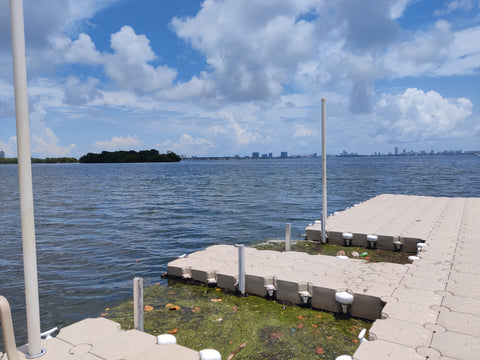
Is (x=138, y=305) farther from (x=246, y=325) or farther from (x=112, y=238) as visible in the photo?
(x=112, y=238)

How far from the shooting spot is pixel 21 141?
444 cm

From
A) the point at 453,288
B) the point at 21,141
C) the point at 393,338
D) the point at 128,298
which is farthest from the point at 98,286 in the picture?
the point at 453,288

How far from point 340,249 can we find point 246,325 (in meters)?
7.18

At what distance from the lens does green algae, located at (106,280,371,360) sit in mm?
6367

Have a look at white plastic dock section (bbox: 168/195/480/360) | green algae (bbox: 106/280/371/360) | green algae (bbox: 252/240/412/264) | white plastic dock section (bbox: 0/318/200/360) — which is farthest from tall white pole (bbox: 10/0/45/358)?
green algae (bbox: 252/240/412/264)

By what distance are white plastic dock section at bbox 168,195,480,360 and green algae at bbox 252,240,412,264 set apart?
0.39 meters

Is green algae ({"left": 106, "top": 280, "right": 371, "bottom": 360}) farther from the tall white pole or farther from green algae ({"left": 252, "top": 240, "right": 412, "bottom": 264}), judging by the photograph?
green algae ({"left": 252, "top": 240, "right": 412, "bottom": 264})

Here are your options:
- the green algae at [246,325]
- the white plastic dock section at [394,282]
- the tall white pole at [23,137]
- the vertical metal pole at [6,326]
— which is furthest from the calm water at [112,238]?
the tall white pole at [23,137]

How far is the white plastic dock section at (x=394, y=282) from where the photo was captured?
515 cm

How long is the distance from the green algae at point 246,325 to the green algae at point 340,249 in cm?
527

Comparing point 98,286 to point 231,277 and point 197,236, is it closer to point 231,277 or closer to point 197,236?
point 231,277

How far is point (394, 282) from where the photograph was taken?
7.84m

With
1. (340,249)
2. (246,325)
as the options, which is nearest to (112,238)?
(340,249)

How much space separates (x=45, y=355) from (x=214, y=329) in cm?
341
